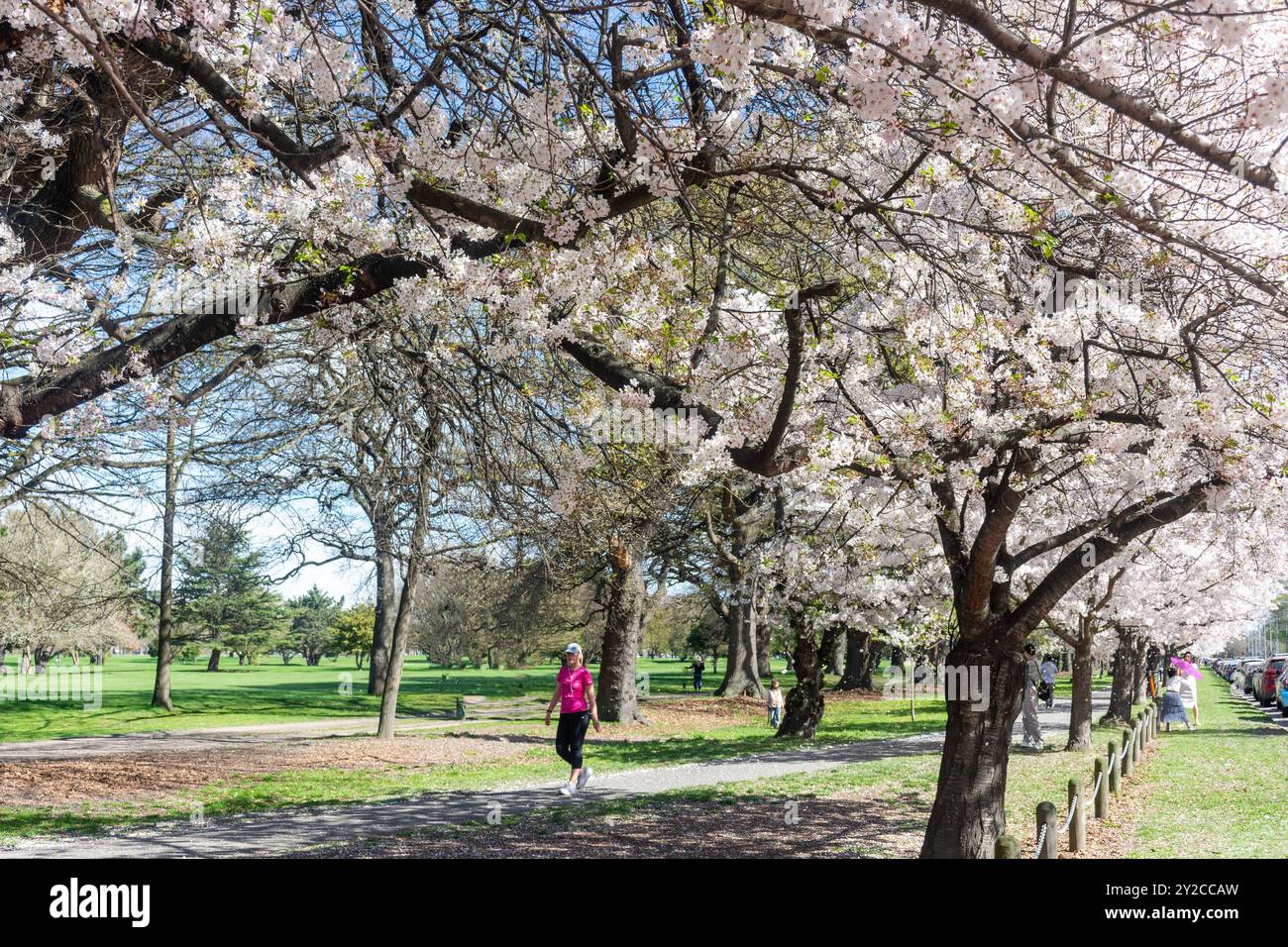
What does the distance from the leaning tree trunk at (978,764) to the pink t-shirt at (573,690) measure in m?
4.07

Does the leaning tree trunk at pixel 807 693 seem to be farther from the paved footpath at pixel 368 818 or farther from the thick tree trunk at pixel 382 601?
the thick tree trunk at pixel 382 601

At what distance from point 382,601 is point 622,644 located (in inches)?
525

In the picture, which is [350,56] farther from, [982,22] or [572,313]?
[982,22]

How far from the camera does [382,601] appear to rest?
34.7m

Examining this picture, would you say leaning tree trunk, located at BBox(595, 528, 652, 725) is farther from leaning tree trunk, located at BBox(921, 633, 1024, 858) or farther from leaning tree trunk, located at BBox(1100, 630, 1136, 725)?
leaning tree trunk, located at BBox(921, 633, 1024, 858)

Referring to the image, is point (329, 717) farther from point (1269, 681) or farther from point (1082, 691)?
point (1269, 681)

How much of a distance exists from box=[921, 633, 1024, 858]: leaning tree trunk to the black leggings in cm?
407

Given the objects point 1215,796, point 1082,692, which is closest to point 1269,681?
point 1082,692

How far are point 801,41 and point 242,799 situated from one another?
10313mm

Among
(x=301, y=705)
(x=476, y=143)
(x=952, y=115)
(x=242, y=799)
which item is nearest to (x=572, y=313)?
(x=476, y=143)

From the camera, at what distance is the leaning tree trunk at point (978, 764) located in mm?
8414

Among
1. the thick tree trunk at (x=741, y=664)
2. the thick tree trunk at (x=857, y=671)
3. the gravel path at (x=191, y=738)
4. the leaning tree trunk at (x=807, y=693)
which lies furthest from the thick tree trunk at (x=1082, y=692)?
the thick tree trunk at (x=857, y=671)

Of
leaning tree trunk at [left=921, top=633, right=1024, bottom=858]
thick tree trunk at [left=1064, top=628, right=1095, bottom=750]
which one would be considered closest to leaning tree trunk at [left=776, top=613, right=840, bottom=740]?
thick tree trunk at [left=1064, top=628, right=1095, bottom=750]

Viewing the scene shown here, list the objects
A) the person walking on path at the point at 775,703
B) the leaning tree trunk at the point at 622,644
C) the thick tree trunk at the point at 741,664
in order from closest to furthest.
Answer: the person walking on path at the point at 775,703
the leaning tree trunk at the point at 622,644
the thick tree trunk at the point at 741,664
